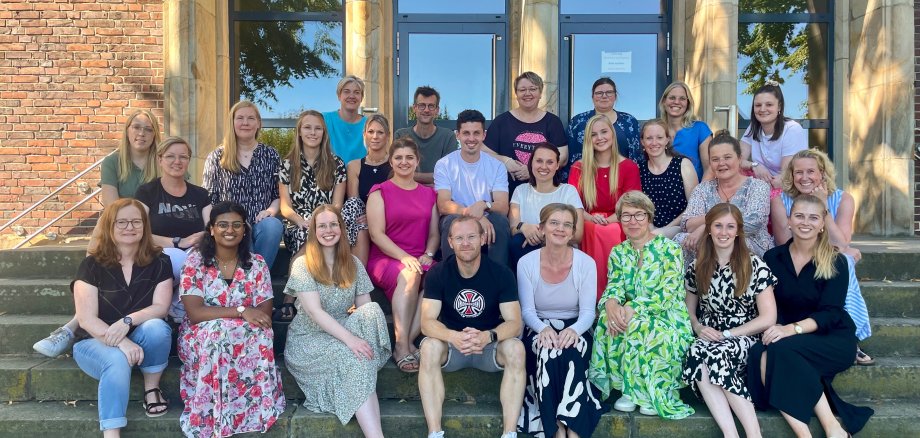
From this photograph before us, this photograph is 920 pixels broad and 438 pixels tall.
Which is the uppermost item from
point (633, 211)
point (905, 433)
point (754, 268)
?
point (633, 211)

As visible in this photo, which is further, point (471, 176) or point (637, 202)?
point (471, 176)

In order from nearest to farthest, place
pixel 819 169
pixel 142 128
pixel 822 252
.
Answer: pixel 822 252 → pixel 819 169 → pixel 142 128

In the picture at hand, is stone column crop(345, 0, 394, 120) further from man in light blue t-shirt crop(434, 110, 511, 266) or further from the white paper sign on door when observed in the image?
the white paper sign on door

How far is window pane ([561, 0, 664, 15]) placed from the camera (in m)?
7.66

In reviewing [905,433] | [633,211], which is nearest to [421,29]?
[633,211]

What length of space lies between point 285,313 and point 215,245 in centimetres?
70

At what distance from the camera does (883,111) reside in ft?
22.5

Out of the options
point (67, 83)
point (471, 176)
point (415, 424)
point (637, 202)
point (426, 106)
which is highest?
point (67, 83)

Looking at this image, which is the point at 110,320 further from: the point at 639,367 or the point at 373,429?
the point at 639,367

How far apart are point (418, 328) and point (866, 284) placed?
3120 mm

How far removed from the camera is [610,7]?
302 inches

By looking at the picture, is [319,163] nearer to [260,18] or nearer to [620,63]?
[260,18]

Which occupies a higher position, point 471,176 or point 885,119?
point 885,119

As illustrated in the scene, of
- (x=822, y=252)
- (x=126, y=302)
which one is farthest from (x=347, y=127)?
(x=822, y=252)
